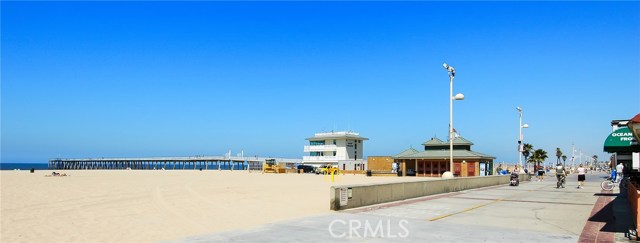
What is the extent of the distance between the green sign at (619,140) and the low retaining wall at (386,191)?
6.92m

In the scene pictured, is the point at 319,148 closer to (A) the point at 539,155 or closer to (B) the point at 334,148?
(B) the point at 334,148

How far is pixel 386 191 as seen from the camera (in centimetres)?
1692

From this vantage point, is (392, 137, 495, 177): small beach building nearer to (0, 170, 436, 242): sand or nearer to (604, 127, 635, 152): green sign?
(604, 127, 635, 152): green sign

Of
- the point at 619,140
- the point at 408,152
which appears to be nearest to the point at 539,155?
the point at 408,152

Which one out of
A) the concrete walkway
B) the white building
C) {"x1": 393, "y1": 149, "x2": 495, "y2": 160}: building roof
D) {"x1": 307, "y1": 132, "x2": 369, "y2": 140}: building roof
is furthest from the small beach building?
the concrete walkway

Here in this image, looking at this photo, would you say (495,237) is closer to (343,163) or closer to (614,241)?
(614,241)

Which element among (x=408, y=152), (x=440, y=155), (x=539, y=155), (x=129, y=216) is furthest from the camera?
(x=539, y=155)

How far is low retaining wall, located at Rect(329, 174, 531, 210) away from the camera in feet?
47.2

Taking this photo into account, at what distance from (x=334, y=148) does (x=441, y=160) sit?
32920 mm

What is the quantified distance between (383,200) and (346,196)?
2594 millimetres

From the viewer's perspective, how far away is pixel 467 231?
10.4 metres

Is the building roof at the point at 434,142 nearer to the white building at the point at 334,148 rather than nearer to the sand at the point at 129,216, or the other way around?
the white building at the point at 334,148

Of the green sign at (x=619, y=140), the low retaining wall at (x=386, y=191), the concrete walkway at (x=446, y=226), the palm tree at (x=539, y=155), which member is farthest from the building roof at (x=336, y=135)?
the concrete walkway at (x=446, y=226)

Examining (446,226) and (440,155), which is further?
(440,155)
